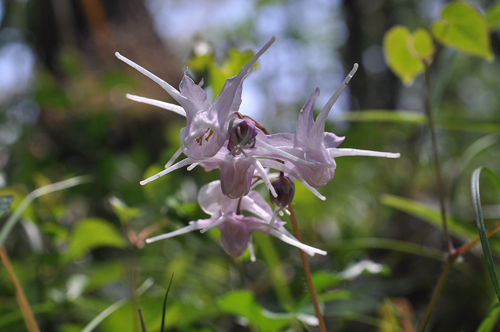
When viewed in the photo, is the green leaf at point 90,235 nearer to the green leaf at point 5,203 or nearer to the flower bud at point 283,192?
the green leaf at point 5,203

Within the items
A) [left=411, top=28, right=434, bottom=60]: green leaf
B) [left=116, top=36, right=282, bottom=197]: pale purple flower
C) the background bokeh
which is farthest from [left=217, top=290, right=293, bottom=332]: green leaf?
[left=411, top=28, right=434, bottom=60]: green leaf

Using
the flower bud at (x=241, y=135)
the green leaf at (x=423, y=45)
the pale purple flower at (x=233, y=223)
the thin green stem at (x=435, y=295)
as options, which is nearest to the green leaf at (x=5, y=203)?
the pale purple flower at (x=233, y=223)

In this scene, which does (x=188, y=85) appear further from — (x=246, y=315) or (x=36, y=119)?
(x=36, y=119)

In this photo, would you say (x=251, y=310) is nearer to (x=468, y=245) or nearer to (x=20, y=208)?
(x=468, y=245)

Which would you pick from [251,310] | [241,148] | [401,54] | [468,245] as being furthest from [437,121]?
[241,148]

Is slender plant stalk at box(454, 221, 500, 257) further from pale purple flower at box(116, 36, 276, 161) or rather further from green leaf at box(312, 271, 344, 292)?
pale purple flower at box(116, 36, 276, 161)

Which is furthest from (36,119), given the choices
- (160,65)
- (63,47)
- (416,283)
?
(416,283)
